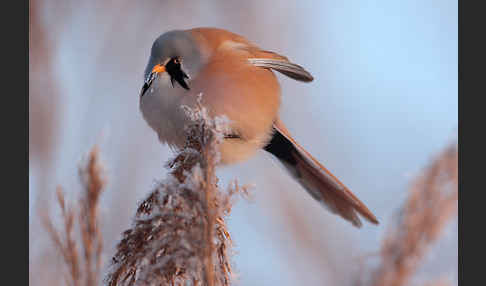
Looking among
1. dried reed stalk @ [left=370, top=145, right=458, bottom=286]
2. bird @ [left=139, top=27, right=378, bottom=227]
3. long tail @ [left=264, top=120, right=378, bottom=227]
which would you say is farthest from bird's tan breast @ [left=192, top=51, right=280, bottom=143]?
dried reed stalk @ [left=370, top=145, right=458, bottom=286]

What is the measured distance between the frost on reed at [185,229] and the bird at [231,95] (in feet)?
2.16

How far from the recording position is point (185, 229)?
0.96 m

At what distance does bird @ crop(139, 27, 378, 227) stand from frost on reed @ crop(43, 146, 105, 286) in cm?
55

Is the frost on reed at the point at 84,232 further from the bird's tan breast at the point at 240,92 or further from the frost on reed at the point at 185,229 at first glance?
the bird's tan breast at the point at 240,92

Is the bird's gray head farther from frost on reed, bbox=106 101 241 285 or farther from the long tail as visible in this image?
frost on reed, bbox=106 101 241 285

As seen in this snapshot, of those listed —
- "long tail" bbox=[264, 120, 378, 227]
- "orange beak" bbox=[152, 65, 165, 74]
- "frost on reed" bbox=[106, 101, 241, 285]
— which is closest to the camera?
"frost on reed" bbox=[106, 101, 241, 285]

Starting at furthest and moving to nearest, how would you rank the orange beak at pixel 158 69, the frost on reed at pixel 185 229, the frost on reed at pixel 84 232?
the orange beak at pixel 158 69 < the frost on reed at pixel 84 232 < the frost on reed at pixel 185 229

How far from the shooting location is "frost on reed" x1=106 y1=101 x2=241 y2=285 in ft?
3.05

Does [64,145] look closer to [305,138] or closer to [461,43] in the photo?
[305,138]

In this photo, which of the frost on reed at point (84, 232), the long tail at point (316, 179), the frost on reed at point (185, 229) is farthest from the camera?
the long tail at point (316, 179)

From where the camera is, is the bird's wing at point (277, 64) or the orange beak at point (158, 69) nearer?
the orange beak at point (158, 69)

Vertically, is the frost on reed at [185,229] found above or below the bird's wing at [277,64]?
below

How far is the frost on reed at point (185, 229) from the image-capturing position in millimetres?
931

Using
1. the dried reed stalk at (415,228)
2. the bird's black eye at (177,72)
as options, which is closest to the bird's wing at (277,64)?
the bird's black eye at (177,72)
